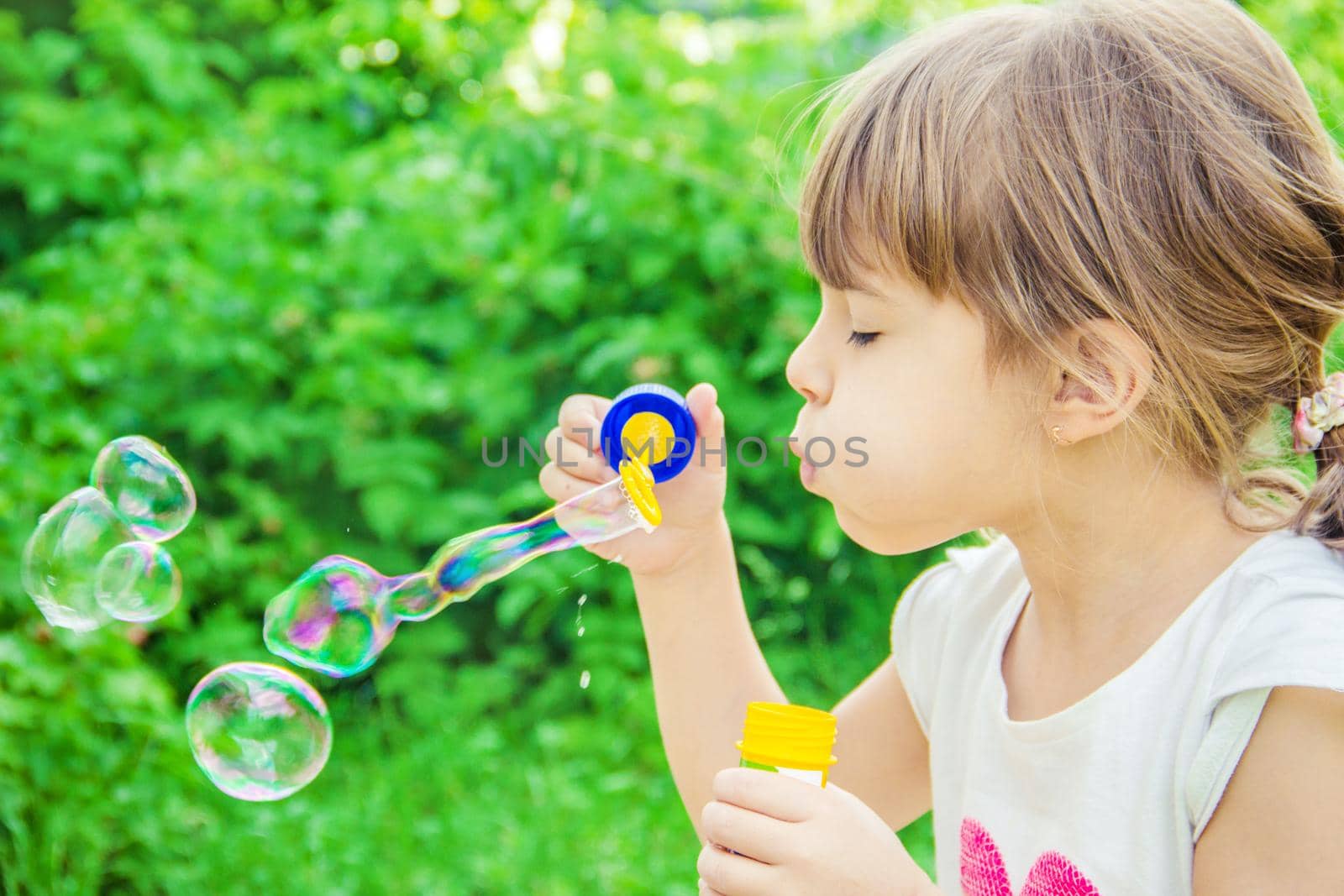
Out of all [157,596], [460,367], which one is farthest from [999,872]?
[460,367]

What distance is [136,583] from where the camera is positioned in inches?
58.9

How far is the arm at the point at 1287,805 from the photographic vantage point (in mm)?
909

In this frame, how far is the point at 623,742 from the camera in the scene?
8.78 ft

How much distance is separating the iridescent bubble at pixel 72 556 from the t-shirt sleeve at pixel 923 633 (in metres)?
0.95

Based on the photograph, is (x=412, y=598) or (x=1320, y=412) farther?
(x=412, y=598)

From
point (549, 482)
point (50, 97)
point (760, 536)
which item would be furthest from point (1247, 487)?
point (50, 97)

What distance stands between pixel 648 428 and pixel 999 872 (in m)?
0.57

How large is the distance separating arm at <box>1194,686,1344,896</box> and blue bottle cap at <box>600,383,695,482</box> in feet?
2.00

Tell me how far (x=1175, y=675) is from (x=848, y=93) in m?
0.67

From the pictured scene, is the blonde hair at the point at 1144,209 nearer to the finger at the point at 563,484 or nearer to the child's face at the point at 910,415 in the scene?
the child's face at the point at 910,415

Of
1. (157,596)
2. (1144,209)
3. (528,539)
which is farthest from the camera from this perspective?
(157,596)

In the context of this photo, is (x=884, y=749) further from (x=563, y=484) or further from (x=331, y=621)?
(x=331, y=621)

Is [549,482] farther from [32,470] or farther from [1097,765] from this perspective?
[32,470]

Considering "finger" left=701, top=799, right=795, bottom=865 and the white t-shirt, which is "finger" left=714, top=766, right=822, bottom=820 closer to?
"finger" left=701, top=799, right=795, bottom=865
